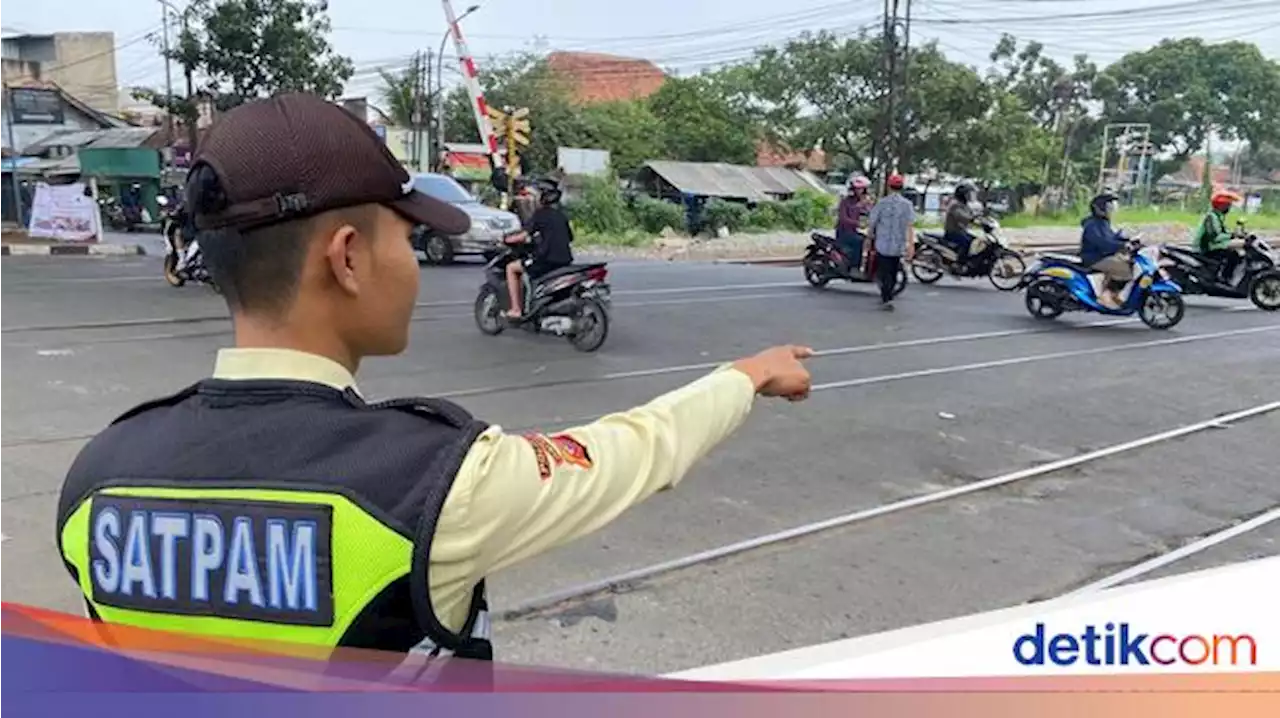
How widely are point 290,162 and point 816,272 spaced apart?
14.8 meters

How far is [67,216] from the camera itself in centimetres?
2269

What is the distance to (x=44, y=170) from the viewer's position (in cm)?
3644

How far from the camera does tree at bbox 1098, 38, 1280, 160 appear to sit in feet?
226

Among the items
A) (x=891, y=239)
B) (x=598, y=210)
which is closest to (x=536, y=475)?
(x=891, y=239)

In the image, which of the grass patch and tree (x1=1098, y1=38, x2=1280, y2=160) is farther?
tree (x1=1098, y1=38, x2=1280, y2=160)

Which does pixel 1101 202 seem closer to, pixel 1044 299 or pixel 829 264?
pixel 1044 299

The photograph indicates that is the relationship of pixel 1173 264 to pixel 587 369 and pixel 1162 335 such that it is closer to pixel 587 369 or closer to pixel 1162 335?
pixel 1162 335

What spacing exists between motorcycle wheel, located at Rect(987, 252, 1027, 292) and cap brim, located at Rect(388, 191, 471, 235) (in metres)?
15.8

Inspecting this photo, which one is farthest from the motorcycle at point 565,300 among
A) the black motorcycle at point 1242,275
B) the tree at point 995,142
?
the tree at point 995,142

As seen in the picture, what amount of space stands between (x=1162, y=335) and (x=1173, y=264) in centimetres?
364

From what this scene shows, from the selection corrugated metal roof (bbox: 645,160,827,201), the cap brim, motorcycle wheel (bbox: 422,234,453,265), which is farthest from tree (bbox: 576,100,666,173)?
the cap brim

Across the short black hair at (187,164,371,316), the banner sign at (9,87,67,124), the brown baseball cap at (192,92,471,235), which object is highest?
the banner sign at (9,87,67,124)

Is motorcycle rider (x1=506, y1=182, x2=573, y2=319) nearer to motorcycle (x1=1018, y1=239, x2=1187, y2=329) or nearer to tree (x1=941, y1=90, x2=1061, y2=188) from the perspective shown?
motorcycle (x1=1018, y1=239, x2=1187, y2=329)

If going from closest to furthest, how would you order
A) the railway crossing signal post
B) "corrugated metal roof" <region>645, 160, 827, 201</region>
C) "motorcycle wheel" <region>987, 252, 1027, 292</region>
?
"motorcycle wheel" <region>987, 252, 1027, 292</region>, the railway crossing signal post, "corrugated metal roof" <region>645, 160, 827, 201</region>
